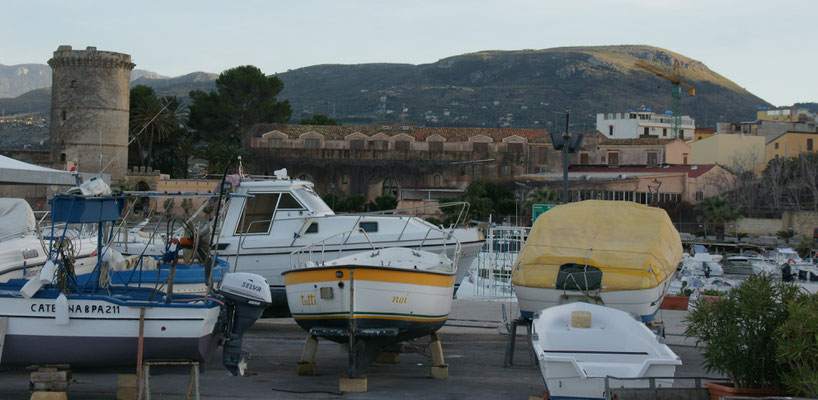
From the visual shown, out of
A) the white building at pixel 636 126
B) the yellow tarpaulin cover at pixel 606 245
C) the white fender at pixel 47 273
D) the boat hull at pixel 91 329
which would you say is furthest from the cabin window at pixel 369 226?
the white building at pixel 636 126

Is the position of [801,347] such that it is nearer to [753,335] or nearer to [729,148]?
[753,335]

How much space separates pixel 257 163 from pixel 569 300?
6178 centimetres

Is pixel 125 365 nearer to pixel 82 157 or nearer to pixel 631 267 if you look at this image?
pixel 631 267

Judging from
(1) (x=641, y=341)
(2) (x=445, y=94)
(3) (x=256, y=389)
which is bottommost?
(3) (x=256, y=389)

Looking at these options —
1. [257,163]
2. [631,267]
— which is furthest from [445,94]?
[631,267]

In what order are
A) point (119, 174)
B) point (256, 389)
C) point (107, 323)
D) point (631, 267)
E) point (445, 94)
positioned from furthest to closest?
1. point (445, 94)
2. point (119, 174)
3. point (631, 267)
4. point (256, 389)
5. point (107, 323)

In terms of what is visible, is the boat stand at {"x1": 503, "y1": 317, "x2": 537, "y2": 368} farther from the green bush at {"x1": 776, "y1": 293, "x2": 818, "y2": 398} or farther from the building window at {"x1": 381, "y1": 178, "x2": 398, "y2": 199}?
the building window at {"x1": 381, "y1": 178, "x2": 398, "y2": 199}

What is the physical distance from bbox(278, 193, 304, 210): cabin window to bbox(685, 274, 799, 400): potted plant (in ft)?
30.5

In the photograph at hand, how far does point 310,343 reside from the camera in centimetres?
1118

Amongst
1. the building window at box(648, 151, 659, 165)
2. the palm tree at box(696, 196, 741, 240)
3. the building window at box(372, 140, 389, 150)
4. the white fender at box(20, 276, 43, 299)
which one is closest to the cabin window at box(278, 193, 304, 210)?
the white fender at box(20, 276, 43, 299)

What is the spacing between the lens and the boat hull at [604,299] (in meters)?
10.8

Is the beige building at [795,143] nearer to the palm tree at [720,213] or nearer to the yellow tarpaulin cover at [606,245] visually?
the palm tree at [720,213]

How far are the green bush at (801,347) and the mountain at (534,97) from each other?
13837 centimetres

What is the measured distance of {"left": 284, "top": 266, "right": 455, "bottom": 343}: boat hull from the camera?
1048 centimetres
